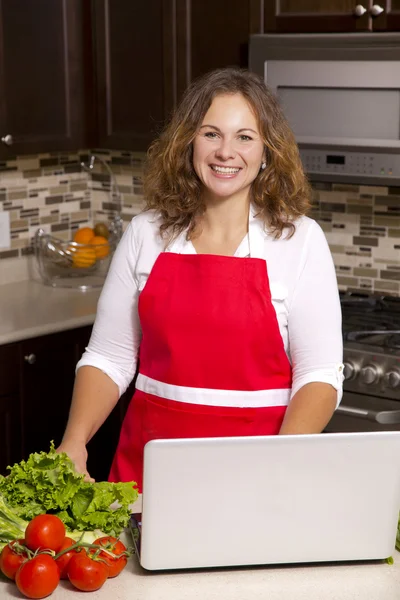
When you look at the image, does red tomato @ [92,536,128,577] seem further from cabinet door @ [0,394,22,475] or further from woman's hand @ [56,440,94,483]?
cabinet door @ [0,394,22,475]

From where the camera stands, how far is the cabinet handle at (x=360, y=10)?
2.71 meters

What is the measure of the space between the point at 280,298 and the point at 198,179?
12.8 inches

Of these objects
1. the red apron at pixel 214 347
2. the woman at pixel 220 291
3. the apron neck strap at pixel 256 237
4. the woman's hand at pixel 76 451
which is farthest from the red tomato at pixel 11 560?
the apron neck strap at pixel 256 237

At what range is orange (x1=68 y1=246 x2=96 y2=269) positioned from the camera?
3.58 m

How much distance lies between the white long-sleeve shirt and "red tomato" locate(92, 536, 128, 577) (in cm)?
61

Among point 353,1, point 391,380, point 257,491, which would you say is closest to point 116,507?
point 257,491

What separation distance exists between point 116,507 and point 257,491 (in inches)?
14.4

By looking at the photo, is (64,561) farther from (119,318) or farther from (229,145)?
(229,145)

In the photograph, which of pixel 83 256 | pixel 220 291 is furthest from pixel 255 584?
pixel 83 256

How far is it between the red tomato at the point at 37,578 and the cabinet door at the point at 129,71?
78.7 inches

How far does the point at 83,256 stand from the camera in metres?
3.58

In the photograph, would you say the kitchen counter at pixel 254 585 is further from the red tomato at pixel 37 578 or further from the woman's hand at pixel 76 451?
the woman's hand at pixel 76 451

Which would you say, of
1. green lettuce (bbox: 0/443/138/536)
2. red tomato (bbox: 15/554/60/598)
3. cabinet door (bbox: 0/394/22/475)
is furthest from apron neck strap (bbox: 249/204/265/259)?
cabinet door (bbox: 0/394/22/475)

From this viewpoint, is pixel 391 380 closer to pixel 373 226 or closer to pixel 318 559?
pixel 373 226
